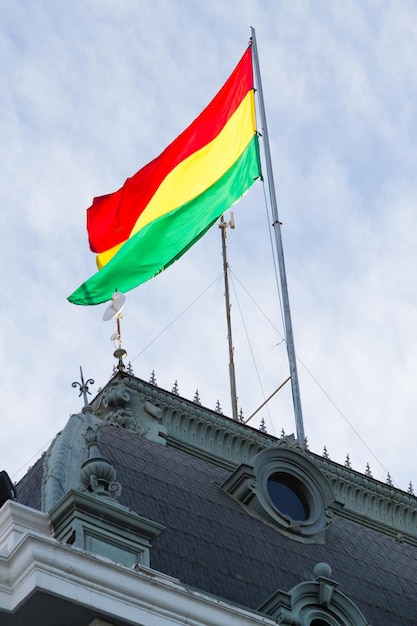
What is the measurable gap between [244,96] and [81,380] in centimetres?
1547

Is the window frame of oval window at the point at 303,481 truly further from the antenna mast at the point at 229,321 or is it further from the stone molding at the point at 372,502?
the antenna mast at the point at 229,321

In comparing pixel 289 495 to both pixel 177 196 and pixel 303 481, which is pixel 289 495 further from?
pixel 177 196

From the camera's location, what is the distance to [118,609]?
962 inches

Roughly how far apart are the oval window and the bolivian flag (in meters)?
8.30

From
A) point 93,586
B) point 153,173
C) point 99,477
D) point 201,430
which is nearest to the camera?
point 93,586

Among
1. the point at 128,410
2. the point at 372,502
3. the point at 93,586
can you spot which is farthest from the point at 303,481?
the point at 93,586

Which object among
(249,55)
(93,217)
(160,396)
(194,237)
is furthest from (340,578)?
(249,55)

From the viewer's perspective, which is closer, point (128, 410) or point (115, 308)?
point (128, 410)

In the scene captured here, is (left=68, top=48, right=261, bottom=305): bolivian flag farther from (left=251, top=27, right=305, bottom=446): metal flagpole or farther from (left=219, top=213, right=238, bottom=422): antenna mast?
(left=219, top=213, right=238, bottom=422): antenna mast

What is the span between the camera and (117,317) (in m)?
37.4

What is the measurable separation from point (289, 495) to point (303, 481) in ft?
1.37

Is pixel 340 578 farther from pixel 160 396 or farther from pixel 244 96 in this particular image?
pixel 244 96

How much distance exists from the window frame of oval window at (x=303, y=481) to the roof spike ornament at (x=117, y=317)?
3826 millimetres

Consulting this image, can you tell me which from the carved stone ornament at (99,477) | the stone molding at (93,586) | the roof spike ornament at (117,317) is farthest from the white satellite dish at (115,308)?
the stone molding at (93,586)
